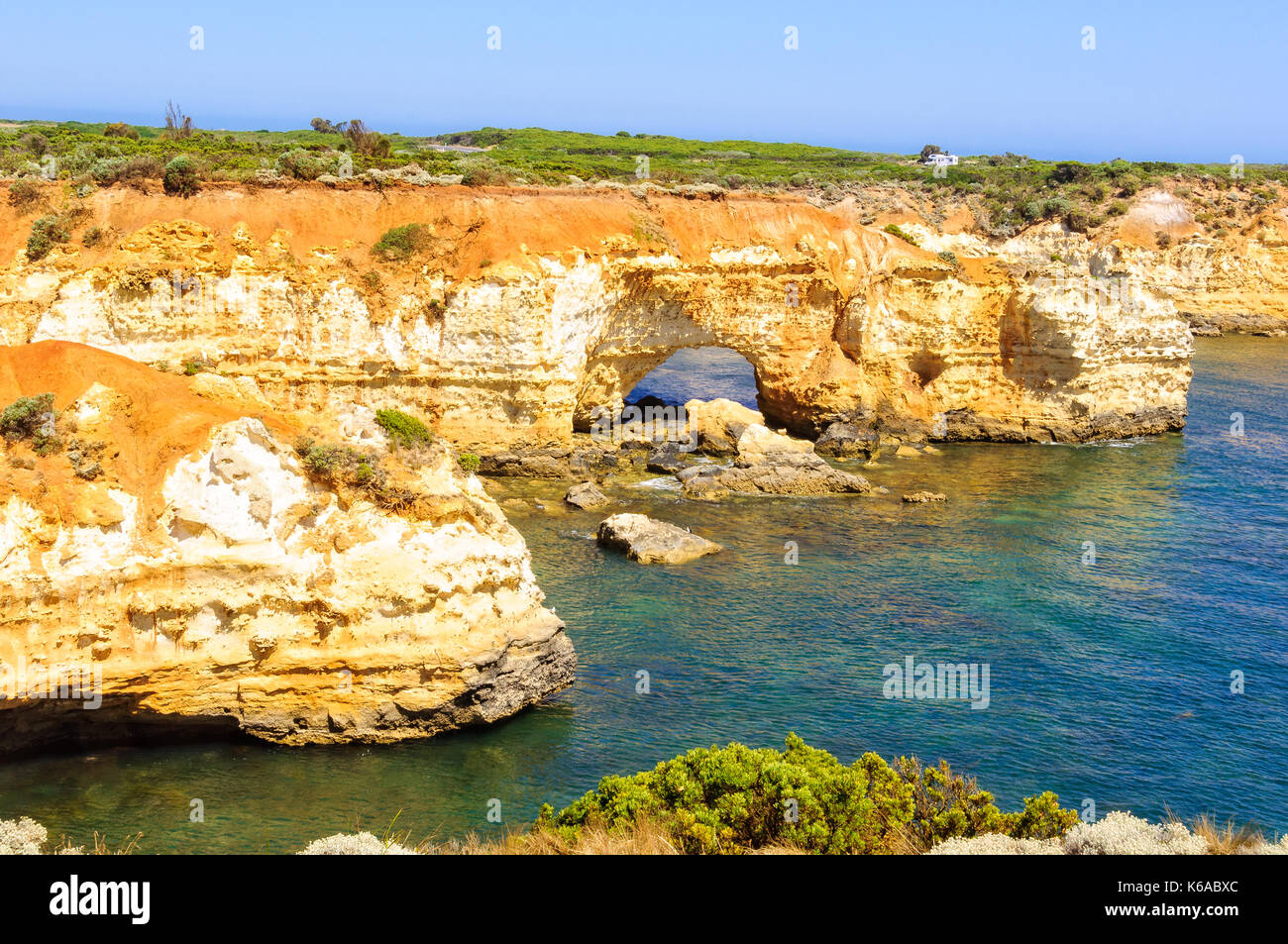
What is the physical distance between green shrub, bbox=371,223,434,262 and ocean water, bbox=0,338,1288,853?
10.9 metres

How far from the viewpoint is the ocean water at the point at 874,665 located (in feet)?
72.2

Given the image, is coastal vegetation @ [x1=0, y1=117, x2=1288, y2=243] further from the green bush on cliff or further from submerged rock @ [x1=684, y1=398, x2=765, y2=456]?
the green bush on cliff

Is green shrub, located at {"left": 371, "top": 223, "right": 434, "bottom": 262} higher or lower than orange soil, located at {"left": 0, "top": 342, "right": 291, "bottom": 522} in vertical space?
higher

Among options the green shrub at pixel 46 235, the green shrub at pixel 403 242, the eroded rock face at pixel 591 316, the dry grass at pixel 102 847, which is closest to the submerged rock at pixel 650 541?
the eroded rock face at pixel 591 316

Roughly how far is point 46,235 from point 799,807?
36.9 meters

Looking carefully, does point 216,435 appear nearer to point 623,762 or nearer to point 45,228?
point 623,762

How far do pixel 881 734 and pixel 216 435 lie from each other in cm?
1622

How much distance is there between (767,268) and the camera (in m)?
51.2

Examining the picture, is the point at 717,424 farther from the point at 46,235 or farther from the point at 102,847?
the point at 102,847

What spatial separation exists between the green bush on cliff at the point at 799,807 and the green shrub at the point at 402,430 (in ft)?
31.6

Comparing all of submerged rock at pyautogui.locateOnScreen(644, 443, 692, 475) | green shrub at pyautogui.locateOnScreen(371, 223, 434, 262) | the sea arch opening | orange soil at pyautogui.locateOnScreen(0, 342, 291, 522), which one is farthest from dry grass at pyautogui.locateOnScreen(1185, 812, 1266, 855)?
green shrub at pyautogui.locateOnScreen(371, 223, 434, 262)

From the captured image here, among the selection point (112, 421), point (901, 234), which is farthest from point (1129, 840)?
point (901, 234)

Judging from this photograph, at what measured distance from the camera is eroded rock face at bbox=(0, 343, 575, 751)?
21.8m
